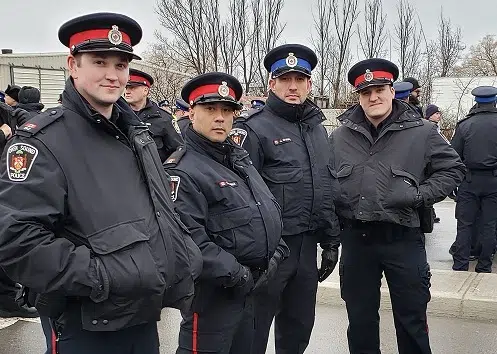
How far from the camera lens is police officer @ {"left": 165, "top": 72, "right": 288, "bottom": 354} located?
9.94 feet

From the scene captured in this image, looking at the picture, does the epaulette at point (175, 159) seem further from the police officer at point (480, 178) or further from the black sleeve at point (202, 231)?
the police officer at point (480, 178)

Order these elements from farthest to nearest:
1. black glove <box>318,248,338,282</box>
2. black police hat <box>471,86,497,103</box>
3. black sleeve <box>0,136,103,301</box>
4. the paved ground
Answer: black police hat <box>471,86,497,103</box> < the paved ground < black glove <box>318,248,338,282</box> < black sleeve <box>0,136,103,301</box>

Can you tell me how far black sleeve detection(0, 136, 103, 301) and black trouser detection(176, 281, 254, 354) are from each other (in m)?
0.99

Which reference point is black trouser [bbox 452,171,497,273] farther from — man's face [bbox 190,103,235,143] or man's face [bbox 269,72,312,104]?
man's face [bbox 190,103,235,143]

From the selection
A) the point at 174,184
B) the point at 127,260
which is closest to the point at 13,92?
the point at 174,184

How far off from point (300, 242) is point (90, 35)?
1.99 m

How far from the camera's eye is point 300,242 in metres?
3.84

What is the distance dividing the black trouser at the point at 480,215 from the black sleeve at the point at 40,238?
224 inches

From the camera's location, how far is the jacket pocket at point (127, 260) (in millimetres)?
2174

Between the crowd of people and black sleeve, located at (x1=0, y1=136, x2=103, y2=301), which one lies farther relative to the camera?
the crowd of people

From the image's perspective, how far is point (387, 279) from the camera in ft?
13.2

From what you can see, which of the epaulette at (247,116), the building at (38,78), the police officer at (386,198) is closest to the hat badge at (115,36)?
the epaulette at (247,116)

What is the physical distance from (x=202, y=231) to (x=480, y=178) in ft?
15.8

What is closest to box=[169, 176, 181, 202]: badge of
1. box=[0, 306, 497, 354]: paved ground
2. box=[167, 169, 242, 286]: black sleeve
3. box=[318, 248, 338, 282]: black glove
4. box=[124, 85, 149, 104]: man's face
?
box=[167, 169, 242, 286]: black sleeve
